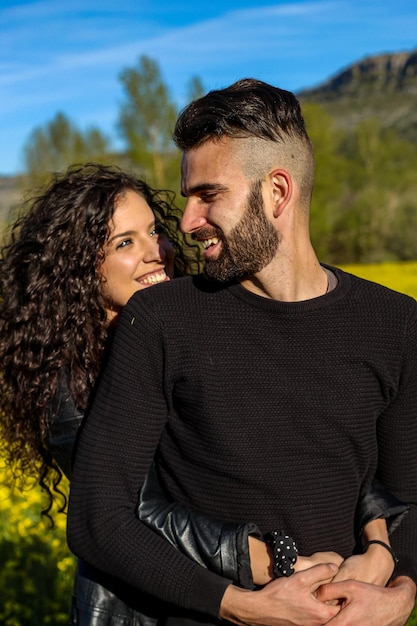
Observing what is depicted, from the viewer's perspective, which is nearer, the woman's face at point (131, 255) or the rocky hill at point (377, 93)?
the woman's face at point (131, 255)

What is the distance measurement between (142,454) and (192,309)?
39 cm

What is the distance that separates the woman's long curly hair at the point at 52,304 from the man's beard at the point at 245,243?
0.76m

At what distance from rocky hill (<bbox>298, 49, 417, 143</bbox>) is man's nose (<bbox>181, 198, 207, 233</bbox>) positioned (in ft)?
305

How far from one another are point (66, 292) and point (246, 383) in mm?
976

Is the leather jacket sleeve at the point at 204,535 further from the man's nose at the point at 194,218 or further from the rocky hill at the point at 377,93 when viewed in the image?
the rocky hill at the point at 377,93

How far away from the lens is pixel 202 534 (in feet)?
6.97

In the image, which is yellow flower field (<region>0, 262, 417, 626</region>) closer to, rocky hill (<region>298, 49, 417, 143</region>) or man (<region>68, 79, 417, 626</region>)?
man (<region>68, 79, 417, 626</region>)

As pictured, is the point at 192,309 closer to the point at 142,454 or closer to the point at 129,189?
the point at 142,454

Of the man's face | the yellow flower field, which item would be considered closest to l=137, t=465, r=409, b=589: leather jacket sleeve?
the man's face

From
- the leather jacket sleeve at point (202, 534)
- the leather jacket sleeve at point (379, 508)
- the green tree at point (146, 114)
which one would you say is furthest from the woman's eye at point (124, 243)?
the green tree at point (146, 114)

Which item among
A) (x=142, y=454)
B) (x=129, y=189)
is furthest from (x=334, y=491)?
(x=129, y=189)

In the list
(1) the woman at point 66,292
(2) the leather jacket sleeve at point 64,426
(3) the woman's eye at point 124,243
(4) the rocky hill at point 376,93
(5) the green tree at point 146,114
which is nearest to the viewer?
(2) the leather jacket sleeve at point 64,426

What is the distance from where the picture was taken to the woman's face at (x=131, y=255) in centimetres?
288

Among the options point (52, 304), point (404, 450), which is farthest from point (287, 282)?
point (52, 304)
